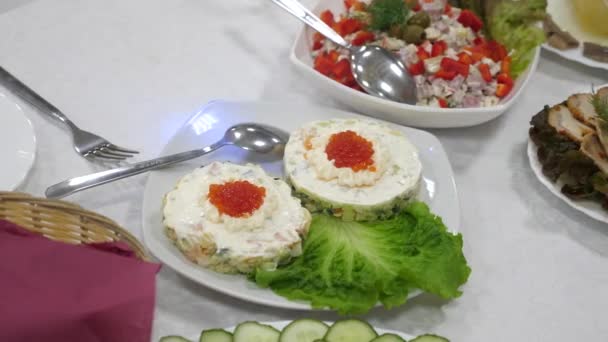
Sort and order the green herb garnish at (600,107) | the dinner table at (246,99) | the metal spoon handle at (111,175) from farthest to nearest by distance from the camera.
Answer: the green herb garnish at (600,107) < the metal spoon handle at (111,175) < the dinner table at (246,99)

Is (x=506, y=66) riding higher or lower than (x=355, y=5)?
lower

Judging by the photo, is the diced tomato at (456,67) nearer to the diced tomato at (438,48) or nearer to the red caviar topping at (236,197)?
the diced tomato at (438,48)

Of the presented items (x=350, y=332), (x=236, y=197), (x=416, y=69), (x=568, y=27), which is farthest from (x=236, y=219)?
(x=568, y=27)

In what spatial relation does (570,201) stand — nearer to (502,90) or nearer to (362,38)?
(502,90)

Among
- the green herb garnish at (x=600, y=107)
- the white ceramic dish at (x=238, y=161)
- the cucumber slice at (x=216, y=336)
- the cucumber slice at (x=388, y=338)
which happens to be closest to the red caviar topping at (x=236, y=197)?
the white ceramic dish at (x=238, y=161)

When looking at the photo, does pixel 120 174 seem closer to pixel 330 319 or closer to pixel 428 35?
pixel 330 319

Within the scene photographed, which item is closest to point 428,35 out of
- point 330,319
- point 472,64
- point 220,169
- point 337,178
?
point 472,64

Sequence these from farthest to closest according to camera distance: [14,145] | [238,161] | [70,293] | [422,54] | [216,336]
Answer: [422,54] < [238,161] < [14,145] < [216,336] < [70,293]
